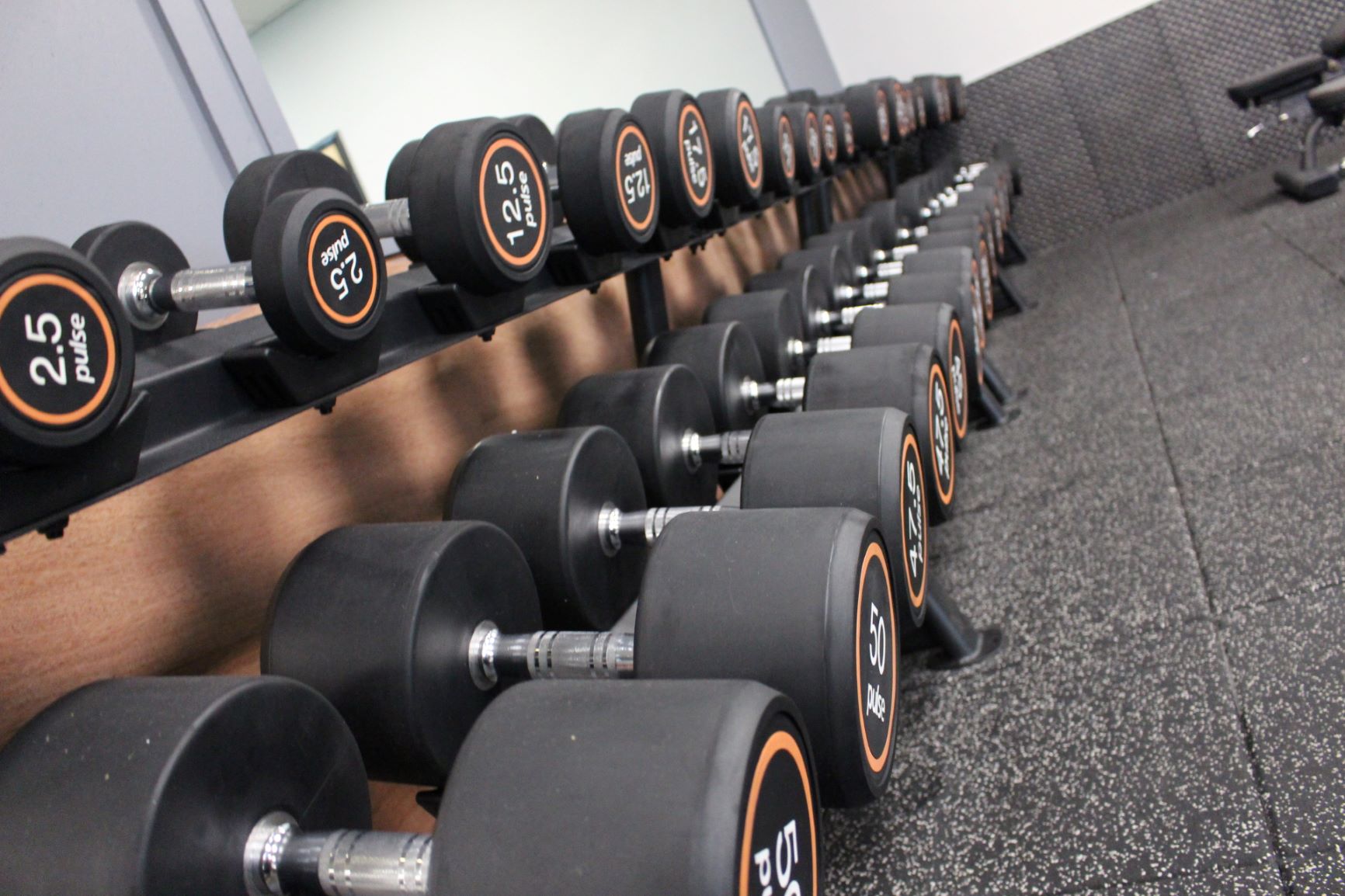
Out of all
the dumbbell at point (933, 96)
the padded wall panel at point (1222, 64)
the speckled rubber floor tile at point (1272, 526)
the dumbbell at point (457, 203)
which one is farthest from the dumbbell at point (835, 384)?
the padded wall panel at point (1222, 64)

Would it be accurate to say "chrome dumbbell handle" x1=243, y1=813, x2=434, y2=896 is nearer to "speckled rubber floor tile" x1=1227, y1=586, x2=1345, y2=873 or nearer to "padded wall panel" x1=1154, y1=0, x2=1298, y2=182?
"speckled rubber floor tile" x1=1227, y1=586, x2=1345, y2=873

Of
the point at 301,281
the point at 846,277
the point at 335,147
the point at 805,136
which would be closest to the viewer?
the point at 301,281

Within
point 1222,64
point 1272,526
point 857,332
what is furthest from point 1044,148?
point 1272,526

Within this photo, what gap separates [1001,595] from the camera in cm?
107

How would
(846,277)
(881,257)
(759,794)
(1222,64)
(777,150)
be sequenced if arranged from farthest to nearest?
(1222,64)
(881,257)
(846,277)
(777,150)
(759,794)

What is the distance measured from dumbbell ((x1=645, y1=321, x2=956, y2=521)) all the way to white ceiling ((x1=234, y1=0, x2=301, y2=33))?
0.51 meters

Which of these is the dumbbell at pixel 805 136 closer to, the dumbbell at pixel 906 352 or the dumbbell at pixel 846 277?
the dumbbell at pixel 846 277

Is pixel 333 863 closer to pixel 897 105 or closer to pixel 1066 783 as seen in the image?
pixel 1066 783

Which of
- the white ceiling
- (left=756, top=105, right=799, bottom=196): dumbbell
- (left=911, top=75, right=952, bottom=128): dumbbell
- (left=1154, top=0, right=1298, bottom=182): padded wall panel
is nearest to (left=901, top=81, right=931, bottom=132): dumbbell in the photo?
(left=911, top=75, right=952, bottom=128): dumbbell

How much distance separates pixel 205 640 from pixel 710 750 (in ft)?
1.29

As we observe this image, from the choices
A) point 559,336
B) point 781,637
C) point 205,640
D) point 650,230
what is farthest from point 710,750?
point 559,336

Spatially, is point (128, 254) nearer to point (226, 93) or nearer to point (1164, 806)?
point (226, 93)

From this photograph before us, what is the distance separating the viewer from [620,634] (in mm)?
633

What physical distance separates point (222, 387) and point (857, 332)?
0.80 metres
